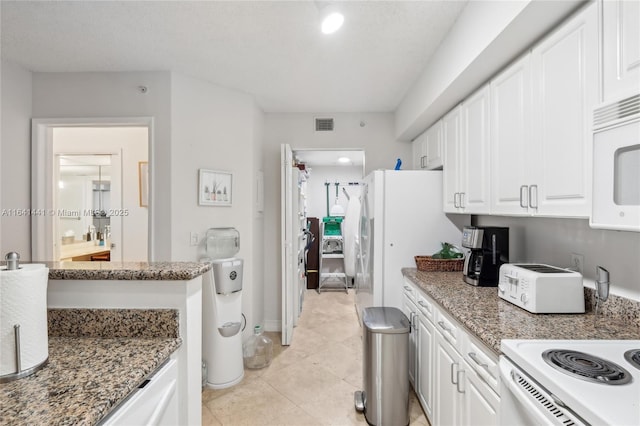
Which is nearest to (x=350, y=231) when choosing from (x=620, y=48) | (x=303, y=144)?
(x=303, y=144)

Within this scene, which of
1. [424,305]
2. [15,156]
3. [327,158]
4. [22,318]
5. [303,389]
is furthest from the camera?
[327,158]

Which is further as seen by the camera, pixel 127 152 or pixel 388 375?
pixel 127 152

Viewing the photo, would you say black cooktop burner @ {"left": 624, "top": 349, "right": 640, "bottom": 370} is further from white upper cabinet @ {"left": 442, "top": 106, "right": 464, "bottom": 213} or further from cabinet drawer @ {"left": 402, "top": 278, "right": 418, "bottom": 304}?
white upper cabinet @ {"left": 442, "top": 106, "right": 464, "bottom": 213}

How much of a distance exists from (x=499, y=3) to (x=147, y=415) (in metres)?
2.10

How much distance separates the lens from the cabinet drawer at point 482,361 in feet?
3.81

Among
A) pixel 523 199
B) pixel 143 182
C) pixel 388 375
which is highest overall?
pixel 143 182

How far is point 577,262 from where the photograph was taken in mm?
1541

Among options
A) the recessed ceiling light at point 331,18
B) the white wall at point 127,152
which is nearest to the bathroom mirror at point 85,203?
the white wall at point 127,152

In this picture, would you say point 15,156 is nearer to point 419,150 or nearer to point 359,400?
point 359,400

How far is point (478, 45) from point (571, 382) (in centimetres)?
156

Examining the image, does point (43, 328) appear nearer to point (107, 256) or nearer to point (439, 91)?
point (439, 91)

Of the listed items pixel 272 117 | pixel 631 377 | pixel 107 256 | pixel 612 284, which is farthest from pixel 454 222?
pixel 107 256

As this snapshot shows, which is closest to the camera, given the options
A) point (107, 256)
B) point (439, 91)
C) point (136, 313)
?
point (136, 313)

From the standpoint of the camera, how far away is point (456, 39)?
1.85 meters
